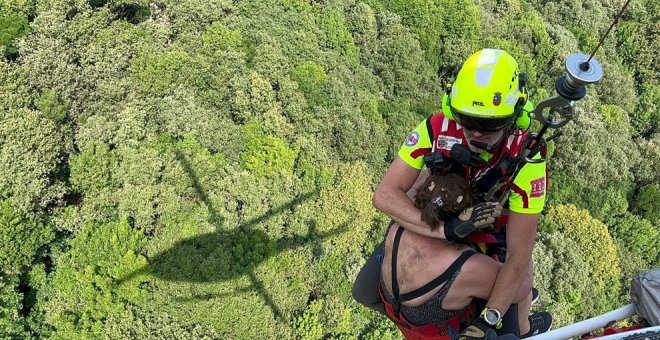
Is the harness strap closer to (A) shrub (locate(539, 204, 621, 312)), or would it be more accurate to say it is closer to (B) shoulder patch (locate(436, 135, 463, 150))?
(B) shoulder patch (locate(436, 135, 463, 150))

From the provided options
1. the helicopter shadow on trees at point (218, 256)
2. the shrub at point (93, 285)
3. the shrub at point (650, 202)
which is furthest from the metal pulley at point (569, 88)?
the shrub at point (650, 202)

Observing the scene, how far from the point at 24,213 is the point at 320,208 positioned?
49.2 feet

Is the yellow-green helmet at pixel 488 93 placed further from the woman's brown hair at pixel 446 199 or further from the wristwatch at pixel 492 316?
the wristwatch at pixel 492 316

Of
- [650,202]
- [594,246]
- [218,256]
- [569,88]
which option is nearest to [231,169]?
[218,256]

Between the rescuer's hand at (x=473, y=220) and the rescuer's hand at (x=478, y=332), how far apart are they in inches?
27.6

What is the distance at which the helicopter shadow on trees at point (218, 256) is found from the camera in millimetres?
25484

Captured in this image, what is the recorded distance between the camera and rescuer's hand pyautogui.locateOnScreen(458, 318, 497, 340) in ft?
13.1

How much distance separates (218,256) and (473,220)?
23.2 meters

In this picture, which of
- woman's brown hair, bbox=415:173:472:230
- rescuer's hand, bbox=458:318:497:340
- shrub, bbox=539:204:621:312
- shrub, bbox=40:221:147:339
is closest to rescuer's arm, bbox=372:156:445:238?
woman's brown hair, bbox=415:173:472:230

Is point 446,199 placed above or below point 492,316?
above

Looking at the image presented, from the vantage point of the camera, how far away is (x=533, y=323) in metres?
5.10

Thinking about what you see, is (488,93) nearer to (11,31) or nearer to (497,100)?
(497,100)

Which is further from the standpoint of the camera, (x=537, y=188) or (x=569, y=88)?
(x=537, y=188)

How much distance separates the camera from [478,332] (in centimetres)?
403
